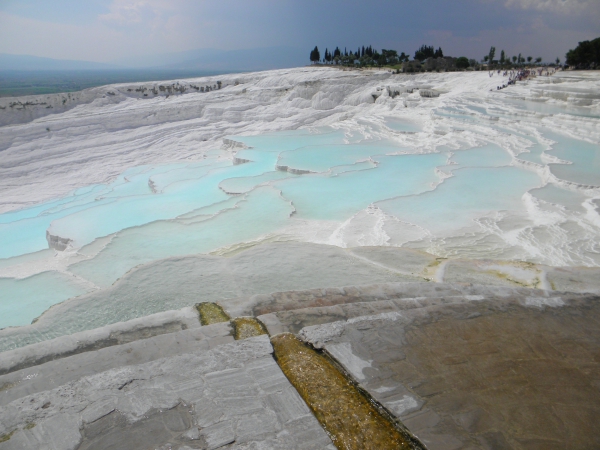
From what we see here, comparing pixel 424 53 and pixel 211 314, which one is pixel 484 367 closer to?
pixel 211 314

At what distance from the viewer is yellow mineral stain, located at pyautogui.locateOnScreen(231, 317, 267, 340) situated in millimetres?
2070

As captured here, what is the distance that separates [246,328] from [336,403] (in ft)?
2.41

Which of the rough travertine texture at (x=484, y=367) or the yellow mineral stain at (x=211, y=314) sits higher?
the rough travertine texture at (x=484, y=367)

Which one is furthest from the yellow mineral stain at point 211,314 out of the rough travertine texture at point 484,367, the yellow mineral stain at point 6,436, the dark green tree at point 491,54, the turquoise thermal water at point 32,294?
the dark green tree at point 491,54

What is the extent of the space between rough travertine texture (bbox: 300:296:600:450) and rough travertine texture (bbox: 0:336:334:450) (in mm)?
355

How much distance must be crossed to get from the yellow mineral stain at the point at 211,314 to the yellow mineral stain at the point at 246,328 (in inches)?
6.9

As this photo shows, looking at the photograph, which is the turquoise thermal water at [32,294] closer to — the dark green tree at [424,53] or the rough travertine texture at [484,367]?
the rough travertine texture at [484,367]

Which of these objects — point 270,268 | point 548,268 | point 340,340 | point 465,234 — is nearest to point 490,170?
point 465,234

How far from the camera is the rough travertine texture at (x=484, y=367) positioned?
143 cm

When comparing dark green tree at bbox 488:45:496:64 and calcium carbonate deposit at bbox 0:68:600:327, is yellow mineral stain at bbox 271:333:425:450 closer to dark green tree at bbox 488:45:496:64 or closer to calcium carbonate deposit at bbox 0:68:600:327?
calcium carbonate deposit at bbox 0:68:600:327

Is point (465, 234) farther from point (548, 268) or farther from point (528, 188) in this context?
point (528, 188)

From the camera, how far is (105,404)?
1.55 metres

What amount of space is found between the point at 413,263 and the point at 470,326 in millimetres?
1776

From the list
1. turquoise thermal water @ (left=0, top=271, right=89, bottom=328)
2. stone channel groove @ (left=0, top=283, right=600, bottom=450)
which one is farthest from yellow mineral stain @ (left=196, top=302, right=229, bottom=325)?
turquoise thermal water @ (left=0, top=271, right=89, bottom=328)
